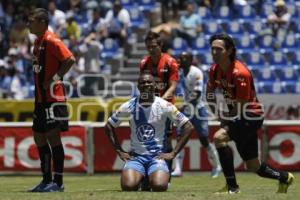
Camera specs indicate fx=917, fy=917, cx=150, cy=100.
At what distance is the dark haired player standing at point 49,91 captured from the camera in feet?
39.2

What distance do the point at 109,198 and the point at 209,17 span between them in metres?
15.0

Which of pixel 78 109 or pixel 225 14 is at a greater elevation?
pixel 225 14

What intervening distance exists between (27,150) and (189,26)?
787 cm

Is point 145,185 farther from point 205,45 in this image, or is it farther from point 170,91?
point 205,45

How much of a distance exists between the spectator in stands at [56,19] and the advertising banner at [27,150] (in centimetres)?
736

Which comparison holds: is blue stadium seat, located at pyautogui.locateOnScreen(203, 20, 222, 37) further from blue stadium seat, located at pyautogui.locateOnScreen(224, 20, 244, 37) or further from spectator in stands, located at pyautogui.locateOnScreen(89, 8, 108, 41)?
spectator in stands, located at pyautogui.locateOnScreen(89, 8, 108, 41)

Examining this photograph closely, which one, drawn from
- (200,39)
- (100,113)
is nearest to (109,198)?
(100,113)

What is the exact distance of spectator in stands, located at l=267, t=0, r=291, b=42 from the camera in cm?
2402

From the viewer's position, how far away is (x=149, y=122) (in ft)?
39.7

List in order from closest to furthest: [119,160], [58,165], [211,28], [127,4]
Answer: [58,165], [119,160], [211,28], [127,4]

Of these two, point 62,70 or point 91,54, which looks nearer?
point 62,70

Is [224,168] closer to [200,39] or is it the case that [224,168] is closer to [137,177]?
[137,177]

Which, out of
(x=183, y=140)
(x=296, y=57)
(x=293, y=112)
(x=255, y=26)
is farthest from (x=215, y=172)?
(x=255, y=26)

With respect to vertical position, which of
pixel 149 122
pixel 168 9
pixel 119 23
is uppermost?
pixel 168 9
